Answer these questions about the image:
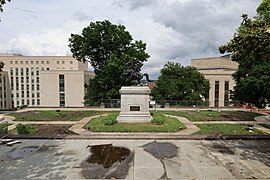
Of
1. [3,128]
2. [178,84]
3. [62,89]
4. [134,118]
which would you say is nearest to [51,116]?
[3,128]

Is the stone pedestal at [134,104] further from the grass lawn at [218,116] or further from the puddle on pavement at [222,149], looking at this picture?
the puddle on pavement at [222,149]

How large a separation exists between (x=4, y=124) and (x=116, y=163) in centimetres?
875

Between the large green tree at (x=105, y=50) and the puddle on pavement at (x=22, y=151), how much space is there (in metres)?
22.4

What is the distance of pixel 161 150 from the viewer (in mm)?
9680

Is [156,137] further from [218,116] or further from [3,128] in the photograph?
[218,116]

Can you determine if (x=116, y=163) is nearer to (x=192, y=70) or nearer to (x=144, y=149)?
(x=144, y=149)

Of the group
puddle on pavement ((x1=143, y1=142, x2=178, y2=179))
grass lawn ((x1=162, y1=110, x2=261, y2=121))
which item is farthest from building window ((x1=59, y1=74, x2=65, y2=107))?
puddle on pavement ((x1=143, y1=142, x2=178, y2=179))

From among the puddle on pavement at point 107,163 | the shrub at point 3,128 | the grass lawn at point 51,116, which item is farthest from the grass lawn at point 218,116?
the shrub at point 3,128

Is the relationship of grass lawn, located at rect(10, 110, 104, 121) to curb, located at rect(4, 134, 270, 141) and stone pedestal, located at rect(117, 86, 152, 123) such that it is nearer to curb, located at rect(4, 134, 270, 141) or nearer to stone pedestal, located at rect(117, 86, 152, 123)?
stone pedestal, located at rect(117, 86, 152, 123)

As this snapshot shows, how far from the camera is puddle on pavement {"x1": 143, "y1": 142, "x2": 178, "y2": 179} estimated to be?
8813 mm

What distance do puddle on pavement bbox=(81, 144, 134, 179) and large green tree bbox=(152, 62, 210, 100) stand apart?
31061mm

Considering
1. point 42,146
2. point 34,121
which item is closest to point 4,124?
point 42,146

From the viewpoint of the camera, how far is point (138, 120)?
15977 mm

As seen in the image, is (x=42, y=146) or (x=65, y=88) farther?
(x=65, y=88)
